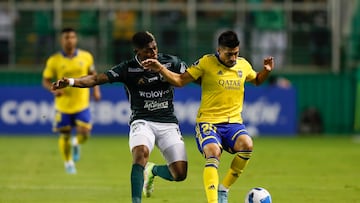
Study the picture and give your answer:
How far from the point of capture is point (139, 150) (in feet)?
39.5

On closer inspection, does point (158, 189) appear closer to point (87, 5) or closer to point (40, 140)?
point (40, 140)

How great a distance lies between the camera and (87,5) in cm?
3328

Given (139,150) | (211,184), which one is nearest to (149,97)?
(139,150)

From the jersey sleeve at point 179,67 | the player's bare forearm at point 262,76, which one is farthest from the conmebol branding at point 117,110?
the jersey sleeve at point 179,67

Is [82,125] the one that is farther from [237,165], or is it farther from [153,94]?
[237,165]

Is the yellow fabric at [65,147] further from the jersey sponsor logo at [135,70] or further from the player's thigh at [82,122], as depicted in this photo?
the jersey sponsor logo at [135,70]

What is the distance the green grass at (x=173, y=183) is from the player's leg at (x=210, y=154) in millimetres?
1391

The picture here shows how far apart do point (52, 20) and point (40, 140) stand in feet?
21.7

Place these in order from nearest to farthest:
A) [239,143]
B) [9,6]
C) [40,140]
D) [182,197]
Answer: [239,143] < [182,197] < [40,140] < [9,6]

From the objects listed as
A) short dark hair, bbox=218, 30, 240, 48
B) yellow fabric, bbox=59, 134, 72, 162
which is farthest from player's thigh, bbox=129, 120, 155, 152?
yellow fabric, bbox=59, 134, 72, 162

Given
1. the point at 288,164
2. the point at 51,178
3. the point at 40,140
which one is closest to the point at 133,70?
the point at 51,178

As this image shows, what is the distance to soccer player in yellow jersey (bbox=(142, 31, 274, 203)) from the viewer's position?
41.0 feet

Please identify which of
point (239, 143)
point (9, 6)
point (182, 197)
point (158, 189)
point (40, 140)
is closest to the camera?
point (239, 143)

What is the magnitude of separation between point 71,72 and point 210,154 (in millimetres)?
7973
